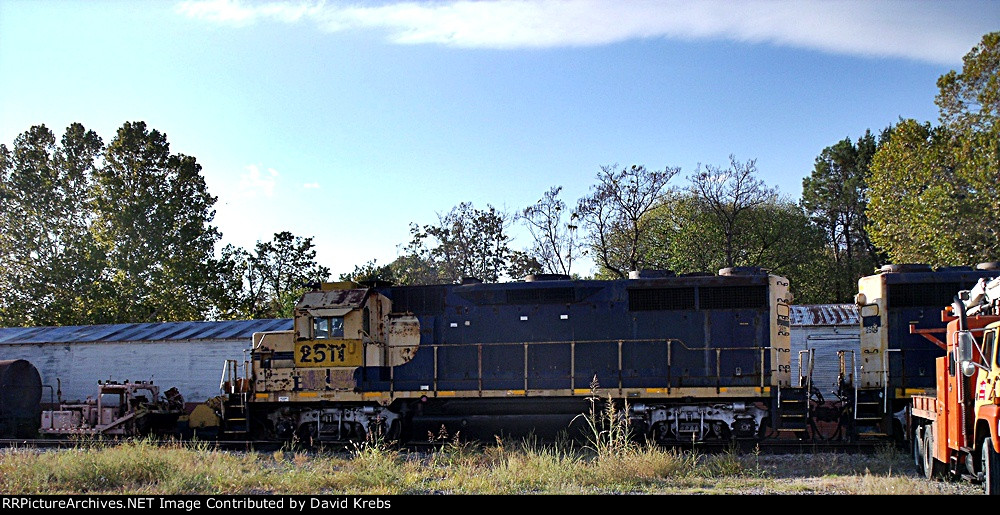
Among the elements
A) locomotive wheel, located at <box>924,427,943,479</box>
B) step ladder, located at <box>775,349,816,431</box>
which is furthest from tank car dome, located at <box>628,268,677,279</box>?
locomotive wheel, located at <box>924,427,943,479</box>

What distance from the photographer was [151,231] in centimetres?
3844

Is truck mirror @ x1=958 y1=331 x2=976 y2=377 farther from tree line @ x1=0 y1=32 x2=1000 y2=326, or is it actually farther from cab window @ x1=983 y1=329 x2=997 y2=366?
tree line @ x1=0 y1=32 x2=1000 y2=326

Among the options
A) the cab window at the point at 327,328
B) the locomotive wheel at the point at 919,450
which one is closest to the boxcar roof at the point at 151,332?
the cab window at the point at 327,328

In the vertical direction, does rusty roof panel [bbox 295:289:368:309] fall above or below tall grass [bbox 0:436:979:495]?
above

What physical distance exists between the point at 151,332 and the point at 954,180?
1001 inches

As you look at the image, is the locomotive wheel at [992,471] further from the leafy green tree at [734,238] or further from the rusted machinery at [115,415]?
the leafy green tree at [734,238]

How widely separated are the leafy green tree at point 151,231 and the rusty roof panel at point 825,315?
1060 inches

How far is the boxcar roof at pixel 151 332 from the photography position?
25.4m

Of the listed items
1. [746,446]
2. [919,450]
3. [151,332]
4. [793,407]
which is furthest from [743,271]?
[151,332]

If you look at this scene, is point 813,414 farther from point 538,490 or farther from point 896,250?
point 896,250

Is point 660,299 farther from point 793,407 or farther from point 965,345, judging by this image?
point 965,345

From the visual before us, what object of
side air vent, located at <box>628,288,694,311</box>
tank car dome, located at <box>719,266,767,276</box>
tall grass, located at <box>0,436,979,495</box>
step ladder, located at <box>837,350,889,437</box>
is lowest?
tall grass, located at <box>0,436,979,495</box>

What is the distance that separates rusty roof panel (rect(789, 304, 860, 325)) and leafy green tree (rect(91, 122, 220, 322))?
26.9 m

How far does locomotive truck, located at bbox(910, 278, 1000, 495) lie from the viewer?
338 inches
